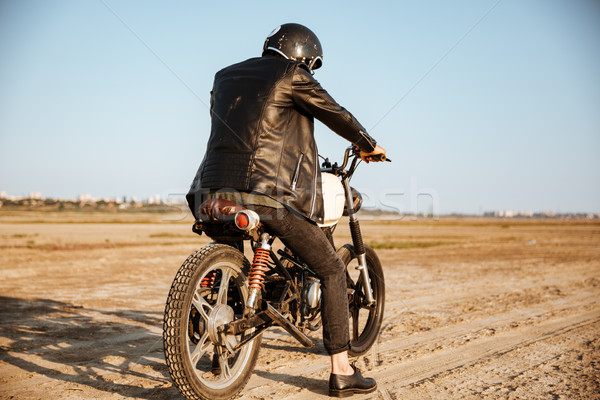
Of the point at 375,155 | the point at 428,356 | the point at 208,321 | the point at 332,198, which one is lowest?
the point at 428,356

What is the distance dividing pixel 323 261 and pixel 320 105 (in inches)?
38.6

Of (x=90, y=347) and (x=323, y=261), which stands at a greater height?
(x=323, y=261)

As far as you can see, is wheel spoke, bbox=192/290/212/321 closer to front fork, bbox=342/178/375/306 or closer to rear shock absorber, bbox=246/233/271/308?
rear shock absorber, bbox=246/233/271/308

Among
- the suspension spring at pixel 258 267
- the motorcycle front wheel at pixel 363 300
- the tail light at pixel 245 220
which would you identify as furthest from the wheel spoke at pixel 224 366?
the motorcycle front wheel at pixel 363 300

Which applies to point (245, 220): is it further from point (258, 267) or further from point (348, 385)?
point (348, 385)

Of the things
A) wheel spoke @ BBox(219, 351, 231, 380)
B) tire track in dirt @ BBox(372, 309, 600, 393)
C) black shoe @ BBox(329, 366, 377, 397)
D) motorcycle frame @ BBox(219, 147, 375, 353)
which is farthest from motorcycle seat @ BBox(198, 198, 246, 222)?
tire track in dirt @ BBox(372, 309, 600, 393)

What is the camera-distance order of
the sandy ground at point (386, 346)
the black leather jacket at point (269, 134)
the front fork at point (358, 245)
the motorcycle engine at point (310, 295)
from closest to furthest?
the black leather jacket at point (269, 134) < the sandy ground at point (386, 346) < the motorcycle engine at point (310, 295) < the front fork at point (358, 245)

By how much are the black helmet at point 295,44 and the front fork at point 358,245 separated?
1.05 meters

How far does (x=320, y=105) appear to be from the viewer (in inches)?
114

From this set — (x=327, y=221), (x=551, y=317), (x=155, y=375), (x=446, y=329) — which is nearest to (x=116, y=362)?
(x=155, y=375)

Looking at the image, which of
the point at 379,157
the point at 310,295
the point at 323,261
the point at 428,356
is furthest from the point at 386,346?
the point at 379,157

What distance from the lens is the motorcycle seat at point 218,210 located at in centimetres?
275

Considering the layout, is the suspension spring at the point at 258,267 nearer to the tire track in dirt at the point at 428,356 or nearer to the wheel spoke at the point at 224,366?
the wheel spoke at the point at 224,366

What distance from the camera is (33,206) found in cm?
11425
